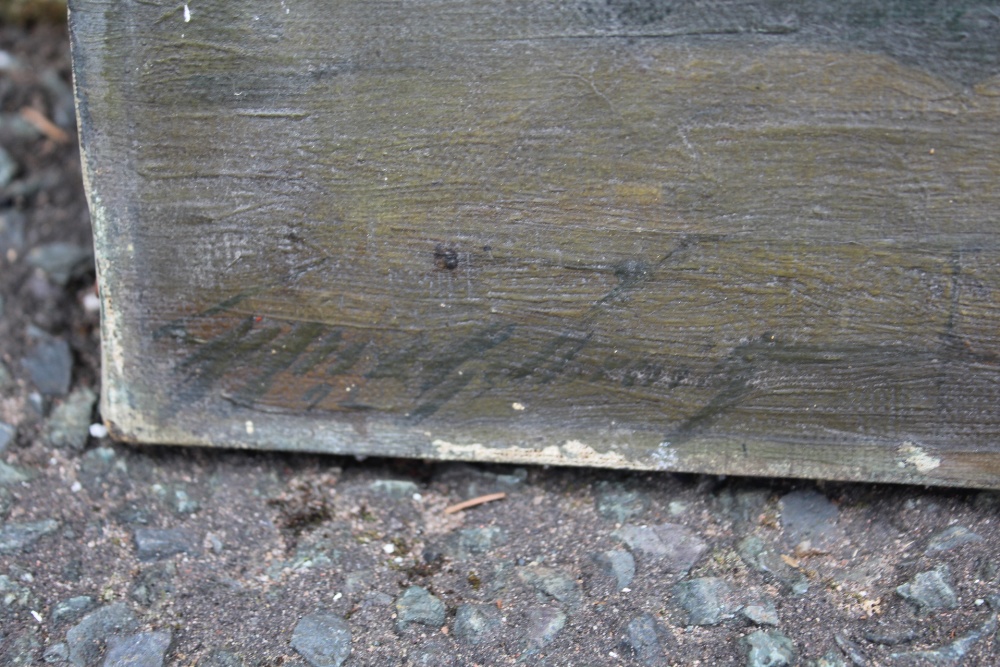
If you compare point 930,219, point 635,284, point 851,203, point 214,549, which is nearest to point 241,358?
point 214,549

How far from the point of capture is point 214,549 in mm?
1688

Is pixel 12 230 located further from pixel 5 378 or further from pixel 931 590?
pixel 931 590

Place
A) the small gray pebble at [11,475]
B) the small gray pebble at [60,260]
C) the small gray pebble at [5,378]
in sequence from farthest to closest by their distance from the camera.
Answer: the small gray pebble at [60,260]
the small gray pebble at [5,378]
the small gray pebble at [11,475]

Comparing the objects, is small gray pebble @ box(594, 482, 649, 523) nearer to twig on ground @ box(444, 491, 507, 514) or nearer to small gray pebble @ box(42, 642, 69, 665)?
twig on ground @ box(444, 491, 507, 514)

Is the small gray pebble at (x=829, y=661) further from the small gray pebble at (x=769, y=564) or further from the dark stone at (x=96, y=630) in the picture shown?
the dark stone at (x=96, y=630)

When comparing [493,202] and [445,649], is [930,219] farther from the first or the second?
[445,649]

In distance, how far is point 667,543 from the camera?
166 cm

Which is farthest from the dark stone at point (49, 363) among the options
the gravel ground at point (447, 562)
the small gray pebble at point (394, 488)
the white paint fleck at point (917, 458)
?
the white paint fleck at point (917, 458)

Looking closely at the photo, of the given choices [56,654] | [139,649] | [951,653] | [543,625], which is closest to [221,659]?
[139,649]

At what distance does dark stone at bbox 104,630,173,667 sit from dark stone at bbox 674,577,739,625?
91 centimetres

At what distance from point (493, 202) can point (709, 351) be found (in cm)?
48

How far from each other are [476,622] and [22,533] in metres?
0.90

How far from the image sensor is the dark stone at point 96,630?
149 centimetres

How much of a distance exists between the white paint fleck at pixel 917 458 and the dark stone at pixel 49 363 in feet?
5.84
